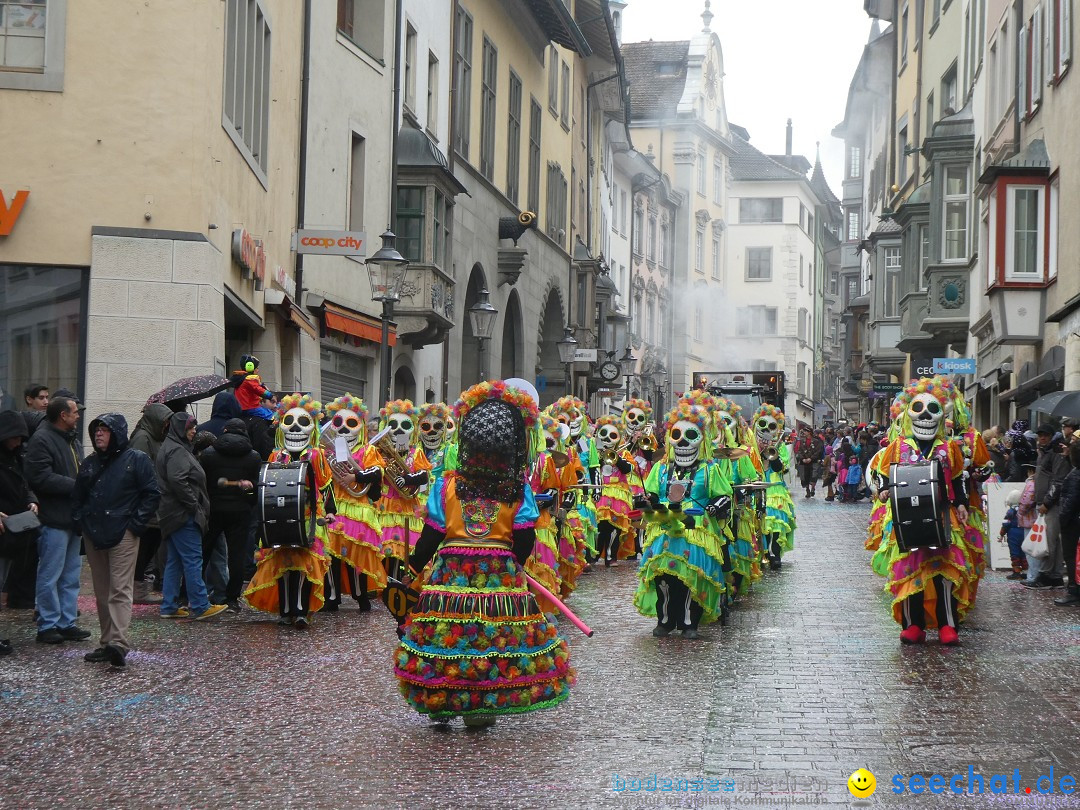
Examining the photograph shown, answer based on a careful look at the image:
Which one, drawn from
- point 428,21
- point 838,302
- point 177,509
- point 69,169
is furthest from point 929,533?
point 838,302

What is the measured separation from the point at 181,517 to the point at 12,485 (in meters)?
1.61

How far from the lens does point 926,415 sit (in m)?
12.4

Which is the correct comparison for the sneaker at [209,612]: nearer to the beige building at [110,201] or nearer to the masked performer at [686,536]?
the masked performer at [686,536]

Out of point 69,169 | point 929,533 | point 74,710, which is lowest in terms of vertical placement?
point 74,710

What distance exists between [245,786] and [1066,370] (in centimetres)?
1709

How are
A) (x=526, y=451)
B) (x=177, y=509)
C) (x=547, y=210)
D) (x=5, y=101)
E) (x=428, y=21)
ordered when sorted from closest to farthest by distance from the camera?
(x=526, y=451) → (x=177, y=509) → (x=5, y=101) → (x=428, y=21) → (x=547, y=210)

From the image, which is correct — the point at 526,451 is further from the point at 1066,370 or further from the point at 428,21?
the point at 428,21

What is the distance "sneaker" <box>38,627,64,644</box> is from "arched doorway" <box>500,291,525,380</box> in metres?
27.2

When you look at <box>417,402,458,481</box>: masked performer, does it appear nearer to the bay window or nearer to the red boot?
the red boot

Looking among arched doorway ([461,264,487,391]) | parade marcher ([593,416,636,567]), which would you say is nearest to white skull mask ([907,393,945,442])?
parade marcher ([593,416,636,567])

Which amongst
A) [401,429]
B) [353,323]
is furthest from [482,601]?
[353,323]

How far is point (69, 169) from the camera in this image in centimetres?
1761

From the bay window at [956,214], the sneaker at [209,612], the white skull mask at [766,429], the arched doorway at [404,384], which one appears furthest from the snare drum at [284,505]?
the bay window at [956,214]

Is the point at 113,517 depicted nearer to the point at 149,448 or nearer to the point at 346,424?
the point at 149,448
